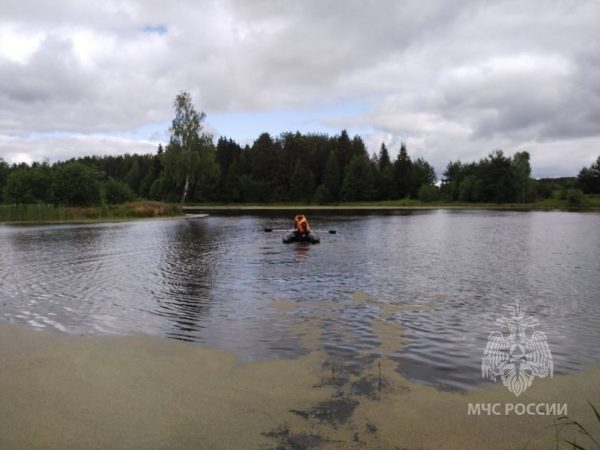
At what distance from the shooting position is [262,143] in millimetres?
137250

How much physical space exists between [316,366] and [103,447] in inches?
161

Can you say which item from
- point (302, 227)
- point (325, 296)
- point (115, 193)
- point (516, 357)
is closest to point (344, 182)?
point (115, 193)

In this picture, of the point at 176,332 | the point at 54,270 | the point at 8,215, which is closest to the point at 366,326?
the point at 176,332

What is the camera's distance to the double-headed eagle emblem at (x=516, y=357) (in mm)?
8320

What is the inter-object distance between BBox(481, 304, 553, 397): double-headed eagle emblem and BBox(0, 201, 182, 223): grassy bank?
5431 centimetres

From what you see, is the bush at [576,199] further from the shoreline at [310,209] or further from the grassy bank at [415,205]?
the shoreline at [310,209]

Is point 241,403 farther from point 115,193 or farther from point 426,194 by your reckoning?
point 426,194

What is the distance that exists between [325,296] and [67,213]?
50.2 m

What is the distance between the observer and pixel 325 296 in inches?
610

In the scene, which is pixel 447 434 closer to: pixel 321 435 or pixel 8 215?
pixel 321 435

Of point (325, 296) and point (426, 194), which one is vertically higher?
point (426, 194)

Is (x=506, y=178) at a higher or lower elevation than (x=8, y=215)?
higher

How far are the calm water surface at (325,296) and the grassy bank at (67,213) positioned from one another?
92.9 ft

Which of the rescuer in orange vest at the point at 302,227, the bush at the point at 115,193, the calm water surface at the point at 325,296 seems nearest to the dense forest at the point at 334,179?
the bush at the point at 115,193
